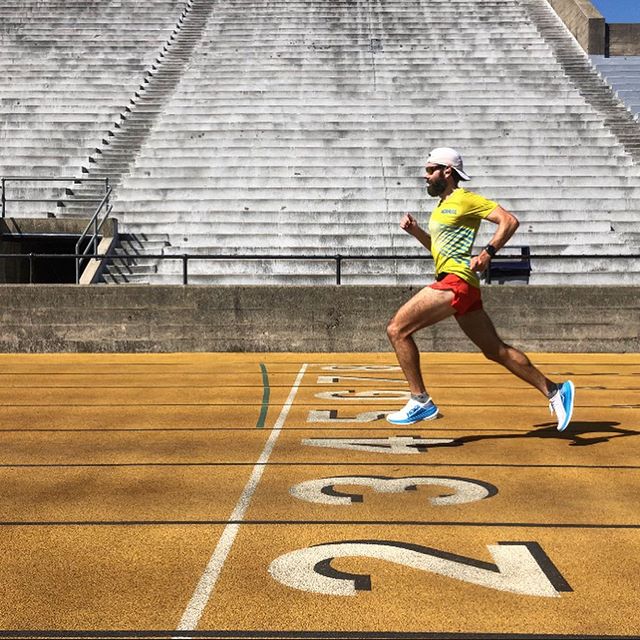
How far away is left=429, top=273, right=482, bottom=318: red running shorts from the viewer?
6480 mm

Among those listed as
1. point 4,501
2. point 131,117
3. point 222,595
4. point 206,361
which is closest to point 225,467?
point 4,501

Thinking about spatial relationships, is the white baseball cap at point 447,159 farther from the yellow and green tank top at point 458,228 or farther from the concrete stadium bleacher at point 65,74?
the concrete stadium bleacher at point 65,74

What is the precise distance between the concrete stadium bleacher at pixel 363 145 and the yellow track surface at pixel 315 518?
7154 millimetres

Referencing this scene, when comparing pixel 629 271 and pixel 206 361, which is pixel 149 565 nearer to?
pixel 206 361

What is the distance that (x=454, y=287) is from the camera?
6.49 m

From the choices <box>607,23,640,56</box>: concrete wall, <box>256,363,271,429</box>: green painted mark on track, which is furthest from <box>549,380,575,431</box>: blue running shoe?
<box>607,23,640,56</box>: concrete wall

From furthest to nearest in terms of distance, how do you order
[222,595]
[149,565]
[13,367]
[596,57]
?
1. [596,57]
2. [13,367]
3. [149,565]
4. [222,595]

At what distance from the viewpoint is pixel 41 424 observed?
775 cm

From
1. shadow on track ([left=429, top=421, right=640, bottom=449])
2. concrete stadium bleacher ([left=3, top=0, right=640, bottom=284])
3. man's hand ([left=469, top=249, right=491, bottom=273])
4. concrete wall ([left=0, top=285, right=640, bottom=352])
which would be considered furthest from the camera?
concrete stadium bleacher ([left=3, top=0, right=640, bottom=284])

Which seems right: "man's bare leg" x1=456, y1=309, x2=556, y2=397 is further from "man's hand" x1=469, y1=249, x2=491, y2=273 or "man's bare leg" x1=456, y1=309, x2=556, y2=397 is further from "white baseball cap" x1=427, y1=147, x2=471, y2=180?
"white baseball cap" x1=427, y1=147, x2=471, y2=180

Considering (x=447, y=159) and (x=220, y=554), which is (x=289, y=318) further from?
(x=220, y=554)

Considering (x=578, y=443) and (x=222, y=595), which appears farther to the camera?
(x=578, y=443)

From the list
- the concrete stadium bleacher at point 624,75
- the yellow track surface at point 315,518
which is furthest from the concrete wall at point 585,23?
the yellow track surface at point 315,518

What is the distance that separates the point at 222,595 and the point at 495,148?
17812 mm
